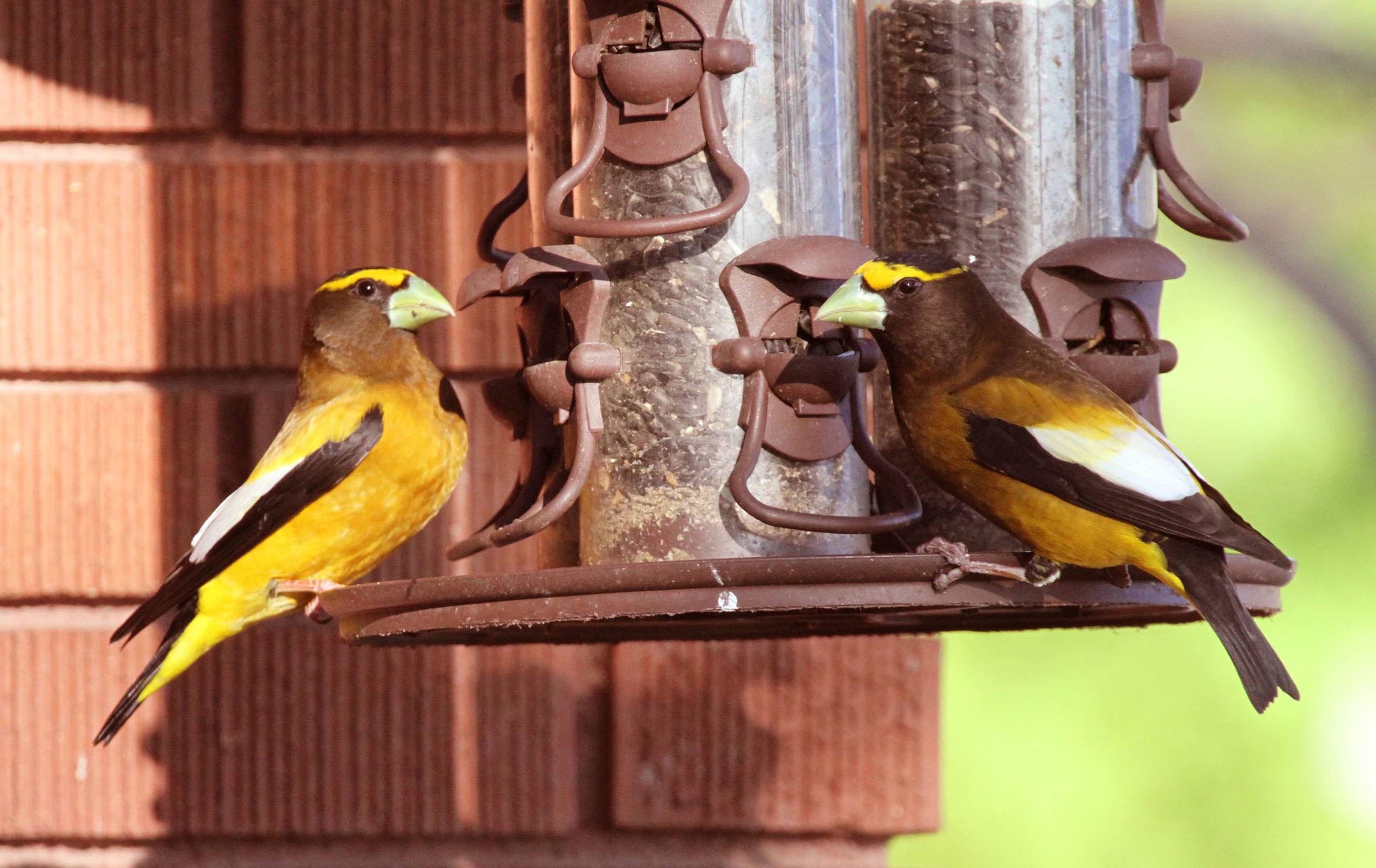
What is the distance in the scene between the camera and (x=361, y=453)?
9.37 feet

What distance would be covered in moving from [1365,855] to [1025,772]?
1.46 meters

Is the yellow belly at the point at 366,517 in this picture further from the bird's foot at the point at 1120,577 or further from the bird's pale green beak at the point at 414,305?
the bird's foot at the point at 1120,577

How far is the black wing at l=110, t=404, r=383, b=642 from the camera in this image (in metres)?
2.82

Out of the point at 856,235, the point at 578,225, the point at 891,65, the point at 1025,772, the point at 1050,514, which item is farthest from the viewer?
the point at 1025,772

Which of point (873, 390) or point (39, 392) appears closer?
point (873, 390)

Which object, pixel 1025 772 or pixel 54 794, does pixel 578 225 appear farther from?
pixel 1025 772

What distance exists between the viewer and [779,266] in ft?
7.73

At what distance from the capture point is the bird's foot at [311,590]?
2.99 metres

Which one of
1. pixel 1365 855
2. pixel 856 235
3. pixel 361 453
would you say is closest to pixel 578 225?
pixel 856 235

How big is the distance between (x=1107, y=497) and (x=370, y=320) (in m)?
1.58

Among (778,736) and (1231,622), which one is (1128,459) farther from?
(778,736)

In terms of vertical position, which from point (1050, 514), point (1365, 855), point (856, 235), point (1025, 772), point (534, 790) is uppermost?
point (856, 235)

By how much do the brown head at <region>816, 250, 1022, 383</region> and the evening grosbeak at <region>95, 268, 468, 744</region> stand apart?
956 millimetres

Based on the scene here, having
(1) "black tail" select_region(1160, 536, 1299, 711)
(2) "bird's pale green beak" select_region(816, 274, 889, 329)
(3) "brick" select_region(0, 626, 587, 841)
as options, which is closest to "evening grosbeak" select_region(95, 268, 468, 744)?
(3) "brick" select_region(0, 626, 587, 841)
